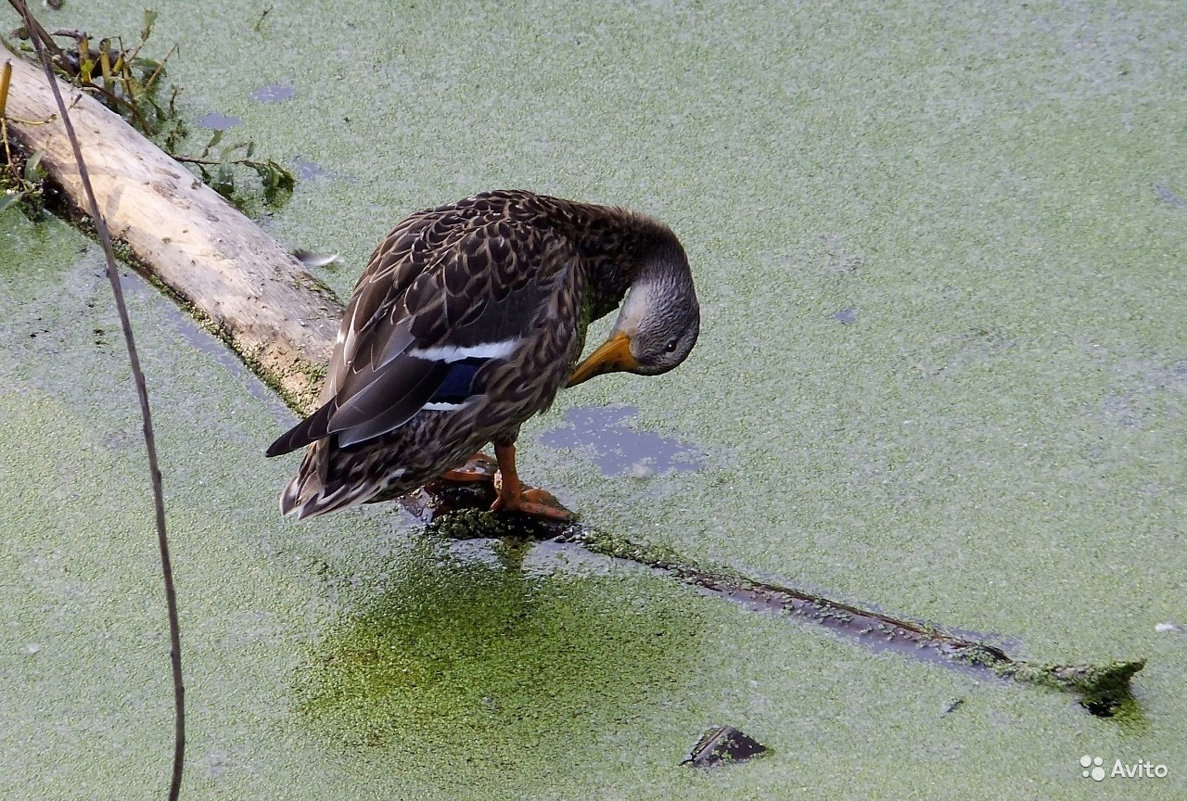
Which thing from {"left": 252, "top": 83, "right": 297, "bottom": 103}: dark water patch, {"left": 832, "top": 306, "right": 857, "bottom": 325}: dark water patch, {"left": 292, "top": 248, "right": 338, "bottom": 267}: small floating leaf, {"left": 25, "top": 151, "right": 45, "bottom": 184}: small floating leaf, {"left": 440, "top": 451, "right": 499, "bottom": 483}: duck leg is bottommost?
{"left": 440, "top": 451, "right": 499, "bottom": 483}: duck leg

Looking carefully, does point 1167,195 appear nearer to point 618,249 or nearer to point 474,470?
point 618,249

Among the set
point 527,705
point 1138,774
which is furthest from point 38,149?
point 1138,774

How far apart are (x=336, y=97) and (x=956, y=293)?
1903 mm

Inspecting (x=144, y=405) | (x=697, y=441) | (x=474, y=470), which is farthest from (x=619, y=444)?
(x=144, y=405)

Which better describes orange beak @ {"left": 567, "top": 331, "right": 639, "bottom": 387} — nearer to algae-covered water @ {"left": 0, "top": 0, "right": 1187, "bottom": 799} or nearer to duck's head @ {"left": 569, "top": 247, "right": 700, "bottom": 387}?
duck's head @ {"left": 569, "top": 247, "right": 700, "bottom": 387}

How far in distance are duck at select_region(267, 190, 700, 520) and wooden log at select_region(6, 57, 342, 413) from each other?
10.1 inches

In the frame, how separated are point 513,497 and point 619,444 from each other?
1.13 ft

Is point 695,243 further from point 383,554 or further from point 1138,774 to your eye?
point 1138,774

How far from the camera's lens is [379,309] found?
2516mm

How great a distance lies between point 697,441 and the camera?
9.45 feet

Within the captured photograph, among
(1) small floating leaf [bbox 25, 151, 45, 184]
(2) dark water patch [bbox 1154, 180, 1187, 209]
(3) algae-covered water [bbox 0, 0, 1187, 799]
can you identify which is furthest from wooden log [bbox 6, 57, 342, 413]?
Answer: (2) dark water patch [bbox 1154, 180, 1187, 209]

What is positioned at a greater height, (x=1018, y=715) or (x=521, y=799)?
(x=1018, y=715)

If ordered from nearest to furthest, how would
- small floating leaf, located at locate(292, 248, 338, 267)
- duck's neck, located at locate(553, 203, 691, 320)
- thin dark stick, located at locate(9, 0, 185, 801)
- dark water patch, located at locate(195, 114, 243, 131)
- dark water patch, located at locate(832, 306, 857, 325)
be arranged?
thin dark stick, located at locate(9, 0, 185, 801) < duck's neck, located at locate(553, 203, 691, 320) < dark water patch, located at locate(832, 306, 857, 325) < small floating leaf, located at locate(292, 248, 338, 267) < dark water patch, located at locate(195, 114, 243, 131)

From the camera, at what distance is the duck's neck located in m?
2.93
